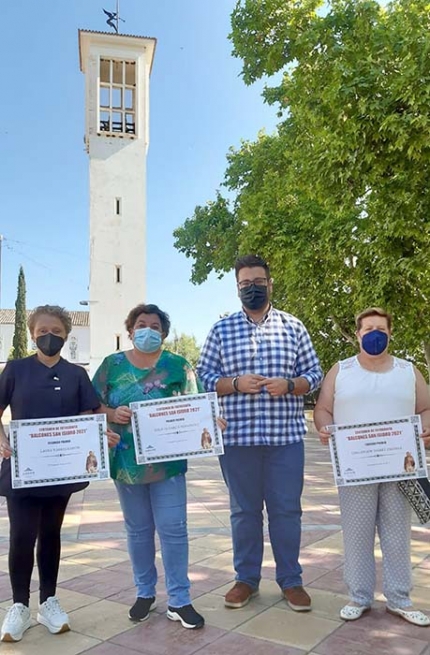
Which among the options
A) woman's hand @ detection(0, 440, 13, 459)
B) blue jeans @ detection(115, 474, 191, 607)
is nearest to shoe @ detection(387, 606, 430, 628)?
blue jeans @ detection(115, 474, 191, 607)

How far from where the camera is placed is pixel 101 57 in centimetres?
3491

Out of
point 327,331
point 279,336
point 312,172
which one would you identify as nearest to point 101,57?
point 327,331

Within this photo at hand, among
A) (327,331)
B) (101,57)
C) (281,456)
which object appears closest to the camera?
(281,456)

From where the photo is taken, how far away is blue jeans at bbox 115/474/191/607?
332 centimetres

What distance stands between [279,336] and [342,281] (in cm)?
1076

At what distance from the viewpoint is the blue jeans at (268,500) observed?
3508mm

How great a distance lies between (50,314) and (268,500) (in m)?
1.71

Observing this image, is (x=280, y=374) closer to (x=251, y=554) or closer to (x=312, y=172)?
(x=251, y=554)

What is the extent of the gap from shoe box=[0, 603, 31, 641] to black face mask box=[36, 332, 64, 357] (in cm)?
141

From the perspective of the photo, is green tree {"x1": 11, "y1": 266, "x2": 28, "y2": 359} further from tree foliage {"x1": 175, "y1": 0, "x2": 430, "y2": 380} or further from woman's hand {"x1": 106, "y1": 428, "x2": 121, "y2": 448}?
woman's hand {"x1": 106, "y1": 428, "x2": 121, "y2": 448}

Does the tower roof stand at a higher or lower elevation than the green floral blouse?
higher

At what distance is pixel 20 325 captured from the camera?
46.5 meters

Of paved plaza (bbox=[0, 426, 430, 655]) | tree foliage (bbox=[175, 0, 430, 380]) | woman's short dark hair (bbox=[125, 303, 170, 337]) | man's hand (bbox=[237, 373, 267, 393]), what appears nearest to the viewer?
paved plaza (bbox=[0, 426, 430, 655])

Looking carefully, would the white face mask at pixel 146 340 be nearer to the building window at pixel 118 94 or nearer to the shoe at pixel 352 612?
the shoe at pixel 352 612
